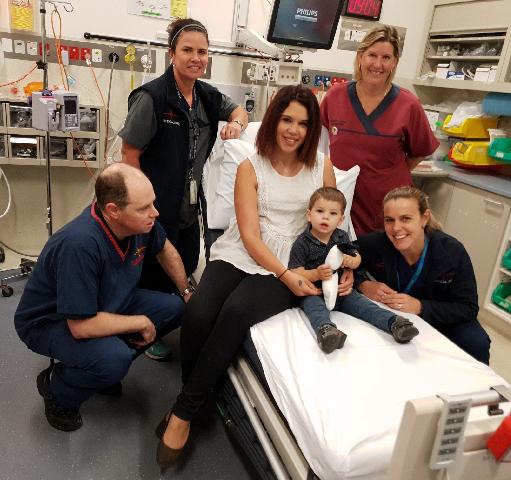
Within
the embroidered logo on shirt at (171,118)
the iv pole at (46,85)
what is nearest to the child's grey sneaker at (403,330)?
the embroidered logo on shirt at (171,118)

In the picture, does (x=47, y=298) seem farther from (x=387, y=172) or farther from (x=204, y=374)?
(x=387, y=172)

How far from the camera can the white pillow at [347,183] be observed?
7.17 feet

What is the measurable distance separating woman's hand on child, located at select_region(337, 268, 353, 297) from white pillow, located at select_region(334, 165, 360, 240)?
38 cm

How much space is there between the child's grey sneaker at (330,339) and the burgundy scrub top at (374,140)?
975 mm

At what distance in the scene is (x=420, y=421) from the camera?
0.92m

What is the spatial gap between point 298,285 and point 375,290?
1.10ft

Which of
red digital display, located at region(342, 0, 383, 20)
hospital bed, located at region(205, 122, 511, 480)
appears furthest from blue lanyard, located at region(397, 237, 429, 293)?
red digital display, located at region(342, 0, 383, 20)

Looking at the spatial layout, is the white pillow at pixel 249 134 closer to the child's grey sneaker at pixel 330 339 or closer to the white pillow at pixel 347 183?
the white pillow at pixel 347 183

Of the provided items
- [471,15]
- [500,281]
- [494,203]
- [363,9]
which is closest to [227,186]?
[494,203]

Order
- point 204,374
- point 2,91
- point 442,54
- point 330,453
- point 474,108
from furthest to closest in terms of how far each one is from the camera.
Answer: point 442,54 < point 474,108 < point 2,91 < point 204,374 < point 330,453

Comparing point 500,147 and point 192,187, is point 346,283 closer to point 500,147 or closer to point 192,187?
point 192,187

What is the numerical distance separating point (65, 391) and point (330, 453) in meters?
1.03

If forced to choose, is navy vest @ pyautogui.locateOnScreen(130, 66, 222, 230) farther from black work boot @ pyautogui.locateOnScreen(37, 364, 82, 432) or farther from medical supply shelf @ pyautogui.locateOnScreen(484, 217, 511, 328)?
medical supply shelf @ pyautogui.locateOnScreen(484, 217, 511, 328)

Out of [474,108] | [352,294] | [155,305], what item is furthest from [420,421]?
[474,108]
